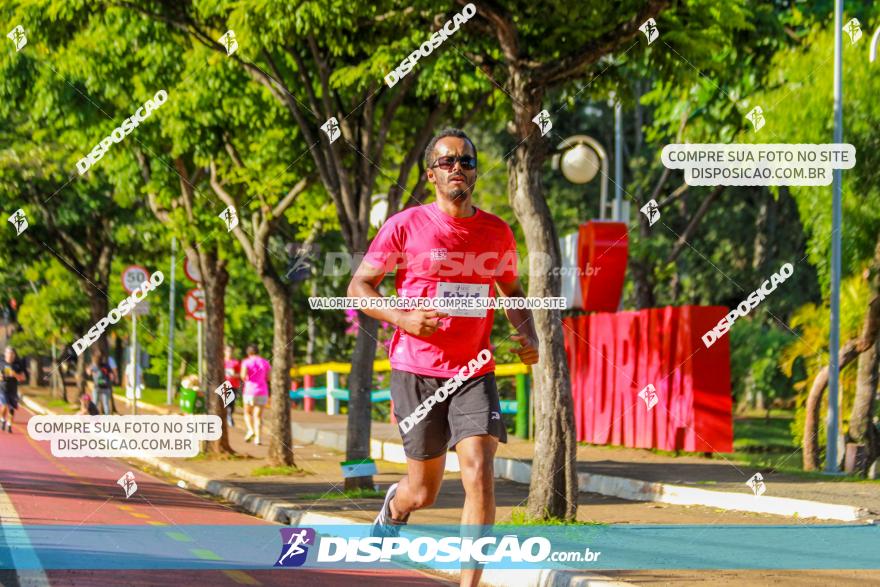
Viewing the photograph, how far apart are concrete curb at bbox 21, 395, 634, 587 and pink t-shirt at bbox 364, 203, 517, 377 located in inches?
71.3

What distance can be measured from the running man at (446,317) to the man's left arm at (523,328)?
8.7 inches

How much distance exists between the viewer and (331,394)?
37031 mm

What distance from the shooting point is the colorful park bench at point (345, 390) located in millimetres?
25984

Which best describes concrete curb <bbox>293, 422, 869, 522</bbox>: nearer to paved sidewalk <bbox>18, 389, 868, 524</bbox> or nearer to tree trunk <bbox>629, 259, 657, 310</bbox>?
paved sidewalk <bbox>18, 389, 868, 524</bbox>

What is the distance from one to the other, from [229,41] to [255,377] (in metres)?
11.1

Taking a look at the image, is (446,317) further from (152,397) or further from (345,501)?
(152,397)

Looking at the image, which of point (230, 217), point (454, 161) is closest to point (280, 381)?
point (230, 217)

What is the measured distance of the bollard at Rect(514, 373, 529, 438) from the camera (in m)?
25.9

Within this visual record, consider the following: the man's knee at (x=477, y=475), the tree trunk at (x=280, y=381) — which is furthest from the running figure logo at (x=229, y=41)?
the man's knee at (x=477, y=475)

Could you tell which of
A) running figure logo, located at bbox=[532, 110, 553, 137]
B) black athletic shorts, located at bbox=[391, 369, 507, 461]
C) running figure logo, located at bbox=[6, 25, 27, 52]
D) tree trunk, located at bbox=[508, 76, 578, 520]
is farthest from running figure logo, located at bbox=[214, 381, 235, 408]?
black athletic shorts, located at bbox=[391, 369, 507, 461]

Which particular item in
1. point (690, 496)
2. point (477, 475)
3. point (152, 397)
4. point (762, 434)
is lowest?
point (690, 496)

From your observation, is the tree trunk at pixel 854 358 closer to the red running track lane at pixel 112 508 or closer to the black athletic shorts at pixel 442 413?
the red running track lane at pixel 112 508

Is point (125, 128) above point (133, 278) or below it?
above

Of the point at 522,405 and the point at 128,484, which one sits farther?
the point at 522,405
